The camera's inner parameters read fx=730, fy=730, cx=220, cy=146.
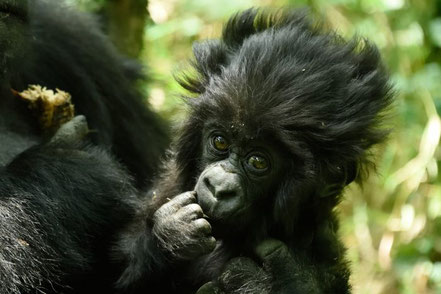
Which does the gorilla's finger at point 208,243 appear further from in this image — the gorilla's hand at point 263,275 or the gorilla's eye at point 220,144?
the gorilla's eye at point 220,144

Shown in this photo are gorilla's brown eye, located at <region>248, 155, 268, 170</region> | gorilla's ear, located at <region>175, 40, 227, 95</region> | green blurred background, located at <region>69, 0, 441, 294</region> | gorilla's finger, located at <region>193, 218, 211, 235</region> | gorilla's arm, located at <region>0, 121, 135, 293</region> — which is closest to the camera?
gorilla's finger, located at <region>193, 218, 211, 235</region>

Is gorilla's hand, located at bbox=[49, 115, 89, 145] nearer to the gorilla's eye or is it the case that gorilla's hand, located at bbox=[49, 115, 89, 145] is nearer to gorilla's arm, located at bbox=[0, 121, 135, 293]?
gorilla's arm, located at bbox=[0, 121, 135, 293]

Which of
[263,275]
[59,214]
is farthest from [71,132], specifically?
[263,275]

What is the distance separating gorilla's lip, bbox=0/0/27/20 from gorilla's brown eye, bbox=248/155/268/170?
129 cm

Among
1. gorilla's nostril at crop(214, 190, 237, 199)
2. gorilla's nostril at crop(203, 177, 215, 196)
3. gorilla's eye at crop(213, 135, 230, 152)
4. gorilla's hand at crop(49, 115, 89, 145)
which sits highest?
gorilla's hand at crop(49, 115, 89, 145)

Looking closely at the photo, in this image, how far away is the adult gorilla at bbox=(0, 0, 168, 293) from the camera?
317 centimetres

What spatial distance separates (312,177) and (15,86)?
1874 millimetres

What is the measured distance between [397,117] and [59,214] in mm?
2851

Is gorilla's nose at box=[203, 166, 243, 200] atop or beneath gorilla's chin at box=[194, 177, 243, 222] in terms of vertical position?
atop

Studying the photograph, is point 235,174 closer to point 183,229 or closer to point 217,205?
point 217,205

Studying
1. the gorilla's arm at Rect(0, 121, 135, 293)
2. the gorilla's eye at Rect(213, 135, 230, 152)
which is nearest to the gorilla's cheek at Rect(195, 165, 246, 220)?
the gorilla's eye at Rect(213, 135, 230, 152)

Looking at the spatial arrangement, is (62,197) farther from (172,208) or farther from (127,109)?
(127,109)

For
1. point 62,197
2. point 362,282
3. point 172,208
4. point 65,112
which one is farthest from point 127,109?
point 362,282

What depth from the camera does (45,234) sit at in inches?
126
